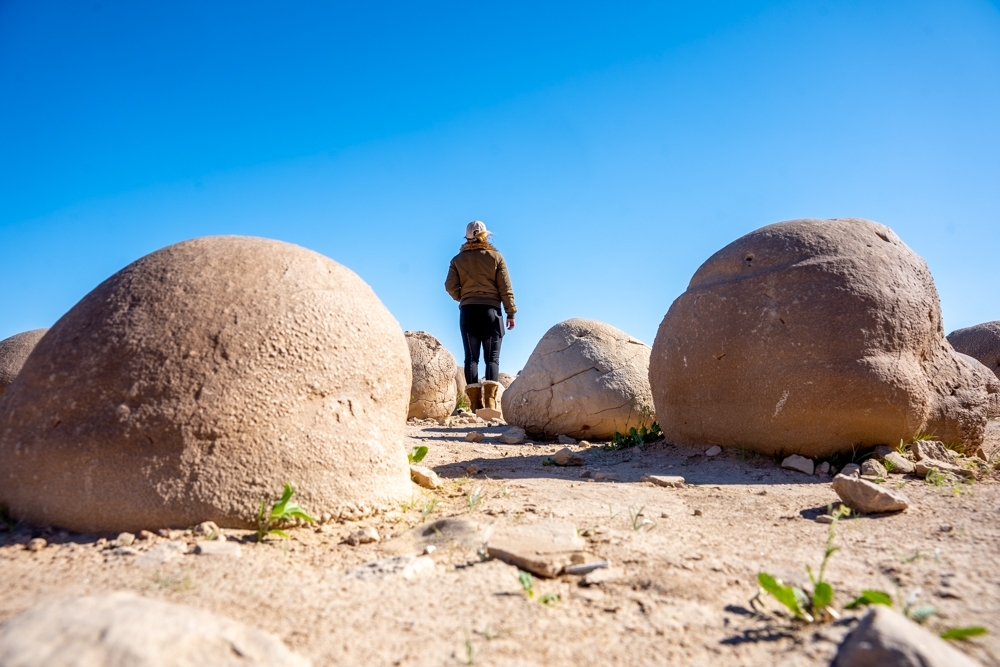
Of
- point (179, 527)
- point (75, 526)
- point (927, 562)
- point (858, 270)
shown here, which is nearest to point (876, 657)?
point (927, 562)

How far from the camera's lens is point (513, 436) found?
251 inches

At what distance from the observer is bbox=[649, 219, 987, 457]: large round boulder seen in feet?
14.0

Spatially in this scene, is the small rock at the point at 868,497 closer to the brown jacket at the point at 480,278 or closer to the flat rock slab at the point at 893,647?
the flat rock slab at the point at 893,647

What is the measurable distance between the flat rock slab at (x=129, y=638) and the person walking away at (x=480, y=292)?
6133 millimetres

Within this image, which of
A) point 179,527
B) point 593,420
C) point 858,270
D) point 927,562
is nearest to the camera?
point 927,562

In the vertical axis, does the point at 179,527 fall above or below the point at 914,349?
below

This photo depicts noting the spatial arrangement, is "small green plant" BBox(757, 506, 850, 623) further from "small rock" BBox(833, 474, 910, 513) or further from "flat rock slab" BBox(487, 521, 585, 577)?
"small rock" BBox(833, 474, 910, 513)

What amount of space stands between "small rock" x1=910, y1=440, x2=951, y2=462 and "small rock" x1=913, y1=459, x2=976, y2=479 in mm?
159

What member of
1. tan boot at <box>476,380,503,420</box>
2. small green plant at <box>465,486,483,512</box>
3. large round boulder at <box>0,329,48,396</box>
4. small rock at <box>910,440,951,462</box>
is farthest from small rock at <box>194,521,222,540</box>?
tan boot at <box>476,380,503,420</box>

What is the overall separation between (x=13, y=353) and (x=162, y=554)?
5750 mm

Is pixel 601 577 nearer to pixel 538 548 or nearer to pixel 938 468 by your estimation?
pixel 538 548

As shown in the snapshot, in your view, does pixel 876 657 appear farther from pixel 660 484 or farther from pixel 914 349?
pixel 914 349

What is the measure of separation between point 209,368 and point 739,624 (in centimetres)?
215

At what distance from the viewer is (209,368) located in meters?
2.71
